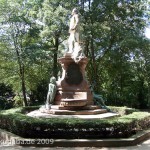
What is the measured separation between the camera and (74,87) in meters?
16.0

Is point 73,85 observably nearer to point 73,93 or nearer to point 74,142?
point 73,93

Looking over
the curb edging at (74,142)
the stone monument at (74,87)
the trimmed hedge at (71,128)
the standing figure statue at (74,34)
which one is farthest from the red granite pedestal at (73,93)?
the curb edging at (74,142)

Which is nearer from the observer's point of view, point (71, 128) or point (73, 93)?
point (71, 128)

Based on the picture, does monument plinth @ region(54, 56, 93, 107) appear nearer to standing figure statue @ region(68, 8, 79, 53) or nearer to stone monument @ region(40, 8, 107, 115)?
stone monument @ region(40, 8, 107, 115)

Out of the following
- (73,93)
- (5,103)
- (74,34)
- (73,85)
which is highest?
(74,34)

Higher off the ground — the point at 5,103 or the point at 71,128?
the point at 71,128

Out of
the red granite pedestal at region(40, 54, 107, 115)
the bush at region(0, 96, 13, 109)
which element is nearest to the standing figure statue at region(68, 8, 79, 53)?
the red granite pedestal at region(40, 54, 107, 115)

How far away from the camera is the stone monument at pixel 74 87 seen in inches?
587

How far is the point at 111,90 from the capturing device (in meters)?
32.8

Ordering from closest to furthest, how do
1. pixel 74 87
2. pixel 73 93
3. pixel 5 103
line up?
pixel 73 93
pixel 74 87
pixel 5 103

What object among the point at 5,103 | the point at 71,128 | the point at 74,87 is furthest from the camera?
the point at 5,103

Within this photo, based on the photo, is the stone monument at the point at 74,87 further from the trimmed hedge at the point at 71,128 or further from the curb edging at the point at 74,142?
the curb edging at the point at 74,142

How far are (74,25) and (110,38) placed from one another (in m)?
12.7

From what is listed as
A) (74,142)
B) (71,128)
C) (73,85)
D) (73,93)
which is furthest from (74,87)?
(74,142)
